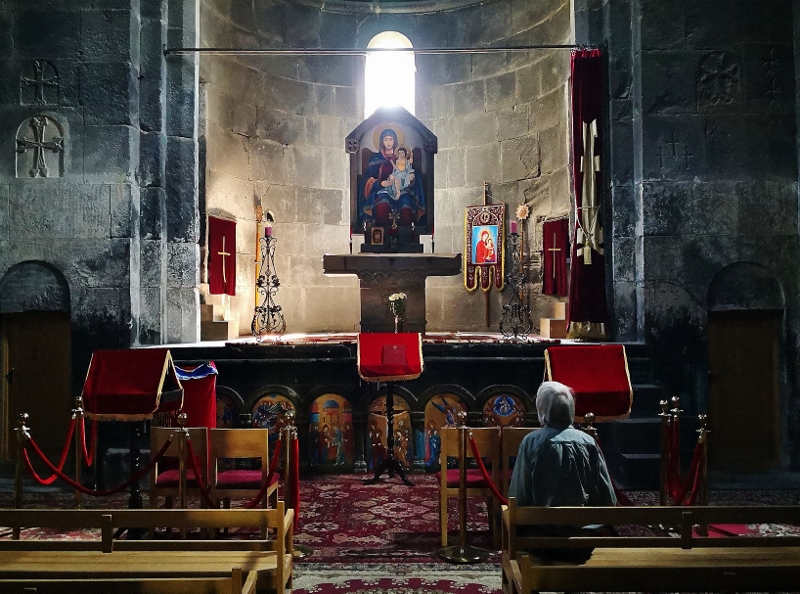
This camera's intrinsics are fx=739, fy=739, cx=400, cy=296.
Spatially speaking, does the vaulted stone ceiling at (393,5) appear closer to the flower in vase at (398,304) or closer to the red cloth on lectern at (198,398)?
the flower in vase at (398,304)

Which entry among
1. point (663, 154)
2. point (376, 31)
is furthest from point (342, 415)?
point (376, 31)

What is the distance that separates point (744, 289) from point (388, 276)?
4.12 m

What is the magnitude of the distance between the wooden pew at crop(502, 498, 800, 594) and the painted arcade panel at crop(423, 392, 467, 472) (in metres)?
4.06

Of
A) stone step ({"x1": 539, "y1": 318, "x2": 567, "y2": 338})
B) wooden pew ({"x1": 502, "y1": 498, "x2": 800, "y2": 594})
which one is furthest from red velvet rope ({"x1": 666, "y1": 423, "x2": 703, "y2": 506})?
stone step ({"x1": 539, "y1": 318, "x2": 567, "y2": 338})

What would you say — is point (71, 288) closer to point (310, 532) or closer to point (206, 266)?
point (206, 266)

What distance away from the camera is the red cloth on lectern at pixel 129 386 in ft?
20.1

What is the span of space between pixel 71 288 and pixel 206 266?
207 cm

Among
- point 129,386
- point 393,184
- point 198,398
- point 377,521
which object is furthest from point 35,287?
point 377,521

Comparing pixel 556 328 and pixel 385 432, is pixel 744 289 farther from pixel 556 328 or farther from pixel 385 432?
pixel 385 432

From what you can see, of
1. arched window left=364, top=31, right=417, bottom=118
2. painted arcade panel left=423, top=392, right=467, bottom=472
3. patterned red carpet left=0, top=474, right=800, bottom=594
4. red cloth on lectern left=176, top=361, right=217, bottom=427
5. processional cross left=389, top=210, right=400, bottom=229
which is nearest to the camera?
patterned red carpet left=0, top=474, right=800, bottom=594

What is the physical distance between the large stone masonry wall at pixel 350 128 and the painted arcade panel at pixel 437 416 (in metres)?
3.62

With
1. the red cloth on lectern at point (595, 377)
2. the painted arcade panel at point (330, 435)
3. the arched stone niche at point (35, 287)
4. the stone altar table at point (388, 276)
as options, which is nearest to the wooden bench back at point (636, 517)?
the red cloth on lectern at point (595, 377)

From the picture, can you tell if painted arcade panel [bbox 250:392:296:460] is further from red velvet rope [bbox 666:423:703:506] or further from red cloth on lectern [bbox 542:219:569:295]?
red cloth on lectern [bbox 542:219:569:295]

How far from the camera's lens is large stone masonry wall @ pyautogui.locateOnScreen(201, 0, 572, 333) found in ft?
35.9
